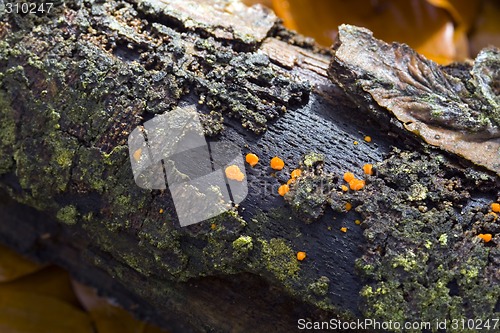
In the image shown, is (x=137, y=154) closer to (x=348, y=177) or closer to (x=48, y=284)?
(x=348, y=177)

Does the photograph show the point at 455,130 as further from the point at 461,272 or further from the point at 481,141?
the point at 461,272

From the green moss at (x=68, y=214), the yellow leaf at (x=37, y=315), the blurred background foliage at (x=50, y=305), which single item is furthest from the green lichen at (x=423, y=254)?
the yellow leaf at (x=37, y=315)

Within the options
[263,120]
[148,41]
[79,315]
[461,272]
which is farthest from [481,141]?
[79,315]

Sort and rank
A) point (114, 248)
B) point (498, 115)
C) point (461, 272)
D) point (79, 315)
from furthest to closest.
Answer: point (79, 315), point (114, 248), point (498, 115), point (461, 272)

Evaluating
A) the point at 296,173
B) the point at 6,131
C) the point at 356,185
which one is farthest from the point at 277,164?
the point at 6,131

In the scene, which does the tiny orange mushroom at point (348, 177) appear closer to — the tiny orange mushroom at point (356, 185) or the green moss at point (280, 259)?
the tiny orange mushroom at point (356, 185)

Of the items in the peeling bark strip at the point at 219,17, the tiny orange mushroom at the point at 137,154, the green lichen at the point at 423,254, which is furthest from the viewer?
the peeling bark strip at the point at 219,17
